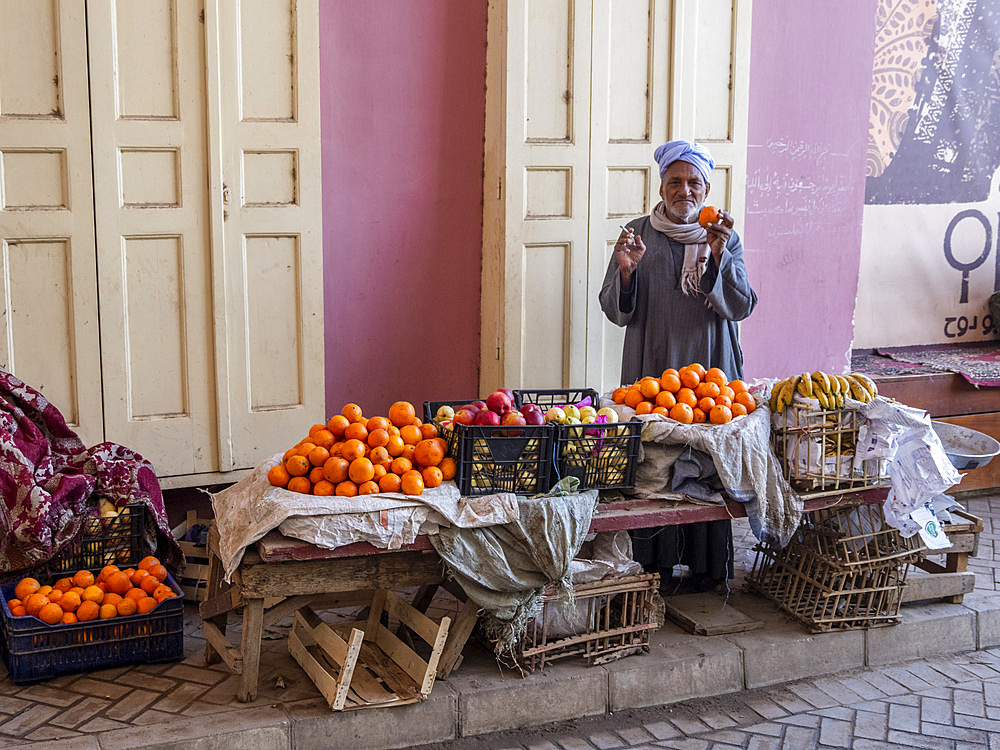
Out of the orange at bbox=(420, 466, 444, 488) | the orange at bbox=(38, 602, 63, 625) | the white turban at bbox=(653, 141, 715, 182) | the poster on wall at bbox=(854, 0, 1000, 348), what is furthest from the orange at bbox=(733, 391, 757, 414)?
the poster on wall at bbox=(854, 0, 1000, 348)

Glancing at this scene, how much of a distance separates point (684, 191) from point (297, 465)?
2.30m

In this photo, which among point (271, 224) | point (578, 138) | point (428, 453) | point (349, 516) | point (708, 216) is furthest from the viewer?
point (578, 138)

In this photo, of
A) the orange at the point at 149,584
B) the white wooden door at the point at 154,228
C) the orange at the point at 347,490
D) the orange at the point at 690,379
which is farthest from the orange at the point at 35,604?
the orange at the point at 690,379

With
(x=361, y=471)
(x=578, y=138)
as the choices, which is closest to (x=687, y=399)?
(x=361, y=471)

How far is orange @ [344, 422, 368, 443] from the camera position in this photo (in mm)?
3576

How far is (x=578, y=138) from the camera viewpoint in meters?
5.38

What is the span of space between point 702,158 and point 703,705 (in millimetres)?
2420

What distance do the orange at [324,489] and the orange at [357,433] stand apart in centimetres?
19

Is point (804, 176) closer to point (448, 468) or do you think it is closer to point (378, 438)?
point (448, 468)

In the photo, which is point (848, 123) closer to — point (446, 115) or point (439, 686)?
point (446, 115)

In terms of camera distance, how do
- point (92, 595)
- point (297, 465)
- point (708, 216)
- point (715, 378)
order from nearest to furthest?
point (297, 465), point (92, 595), point (715, 378), point (708, 216)

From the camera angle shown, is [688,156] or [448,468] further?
[688,156]

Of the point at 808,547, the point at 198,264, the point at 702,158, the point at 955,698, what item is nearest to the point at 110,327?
the point at 198,264

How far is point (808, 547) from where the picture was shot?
4496 mm
